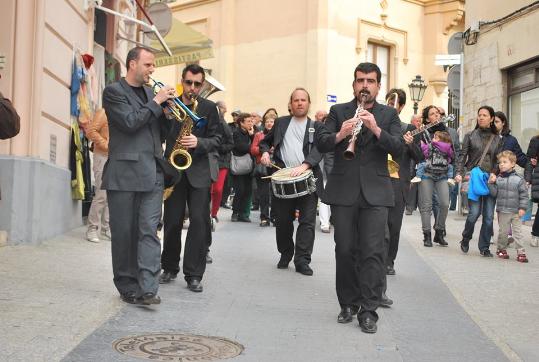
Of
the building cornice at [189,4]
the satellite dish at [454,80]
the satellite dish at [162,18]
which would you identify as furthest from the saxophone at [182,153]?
the building cornice at [189,4]

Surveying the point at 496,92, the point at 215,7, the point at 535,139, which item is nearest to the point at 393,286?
the point at 535,139

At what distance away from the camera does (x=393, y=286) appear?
8.34m

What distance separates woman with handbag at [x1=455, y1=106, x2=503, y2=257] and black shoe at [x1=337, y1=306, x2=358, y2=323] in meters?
5.06

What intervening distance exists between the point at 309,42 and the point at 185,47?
1165 centimetres

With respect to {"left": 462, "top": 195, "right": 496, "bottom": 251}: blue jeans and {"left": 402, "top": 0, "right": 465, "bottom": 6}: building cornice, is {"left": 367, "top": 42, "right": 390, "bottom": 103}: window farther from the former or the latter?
{"left": 462, "top": 195, "right": 496, "bottom": 251}: blue jeans

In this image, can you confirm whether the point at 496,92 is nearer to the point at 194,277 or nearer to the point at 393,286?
the point at 393,286

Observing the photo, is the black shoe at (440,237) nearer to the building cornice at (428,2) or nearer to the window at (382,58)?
the window at (382,58)

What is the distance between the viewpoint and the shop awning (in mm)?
18719

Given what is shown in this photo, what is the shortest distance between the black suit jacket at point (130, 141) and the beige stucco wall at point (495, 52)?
38.4 ft

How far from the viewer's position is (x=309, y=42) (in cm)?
3009

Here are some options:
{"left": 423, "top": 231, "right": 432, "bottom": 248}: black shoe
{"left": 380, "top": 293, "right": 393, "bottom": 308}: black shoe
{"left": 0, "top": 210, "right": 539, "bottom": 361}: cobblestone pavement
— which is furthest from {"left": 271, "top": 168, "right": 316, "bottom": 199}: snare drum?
{"left": 423, "top": 231, "right": 432, "bottom": 248}: black shoe

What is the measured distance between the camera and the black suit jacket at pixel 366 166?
6.34m

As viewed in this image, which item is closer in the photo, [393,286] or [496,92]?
[393,286]

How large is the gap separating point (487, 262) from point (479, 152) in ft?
5.62
